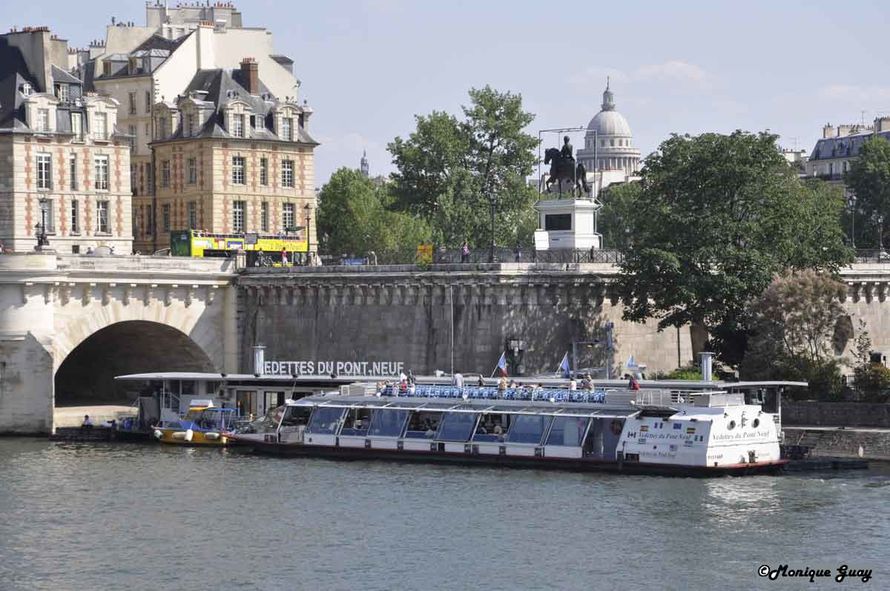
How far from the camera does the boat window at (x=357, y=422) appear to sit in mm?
73750

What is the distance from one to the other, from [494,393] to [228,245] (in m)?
25.1

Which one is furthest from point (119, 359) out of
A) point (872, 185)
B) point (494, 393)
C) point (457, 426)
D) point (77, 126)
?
point (872, 185)

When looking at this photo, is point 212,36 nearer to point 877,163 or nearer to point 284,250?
point 284,250

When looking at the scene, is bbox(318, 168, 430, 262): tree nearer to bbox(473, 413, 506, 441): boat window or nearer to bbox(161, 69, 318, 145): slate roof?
bbox(161, 69, 318, 145): slate roof

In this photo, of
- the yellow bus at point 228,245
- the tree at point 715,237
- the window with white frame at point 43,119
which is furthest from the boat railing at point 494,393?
the window with white frame at point 43,119

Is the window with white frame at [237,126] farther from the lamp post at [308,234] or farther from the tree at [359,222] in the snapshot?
the tree at [359,222]

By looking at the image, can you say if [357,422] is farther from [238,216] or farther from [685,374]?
[238,216]

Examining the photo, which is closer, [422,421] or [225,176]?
[422,421]

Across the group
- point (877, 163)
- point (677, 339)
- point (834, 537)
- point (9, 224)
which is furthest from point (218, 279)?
point (877, 163)

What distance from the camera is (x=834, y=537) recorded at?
55.2 metres

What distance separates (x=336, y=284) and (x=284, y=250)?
1028 centimetres

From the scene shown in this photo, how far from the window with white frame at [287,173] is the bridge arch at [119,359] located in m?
16.1

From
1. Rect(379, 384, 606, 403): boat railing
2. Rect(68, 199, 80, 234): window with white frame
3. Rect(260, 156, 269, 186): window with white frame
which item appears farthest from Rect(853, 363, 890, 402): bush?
Rect(68, 199, 80, 234): window with white frame

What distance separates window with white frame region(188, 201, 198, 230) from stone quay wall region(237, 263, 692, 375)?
14482 mm
